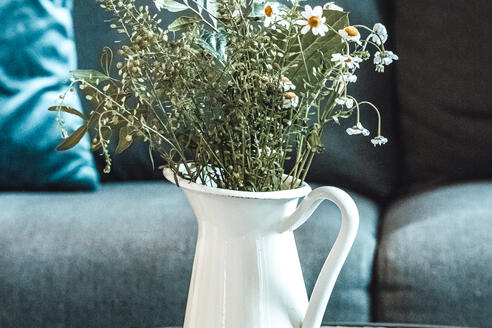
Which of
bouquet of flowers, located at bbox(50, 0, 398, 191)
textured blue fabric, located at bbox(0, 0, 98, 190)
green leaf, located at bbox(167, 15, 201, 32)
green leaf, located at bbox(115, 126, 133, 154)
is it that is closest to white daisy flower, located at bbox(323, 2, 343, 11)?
bouquet of flowers, located at bbox(50, 0, 398, 191)

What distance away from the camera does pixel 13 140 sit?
1.33 meters

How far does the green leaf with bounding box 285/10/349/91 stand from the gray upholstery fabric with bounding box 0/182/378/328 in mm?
581

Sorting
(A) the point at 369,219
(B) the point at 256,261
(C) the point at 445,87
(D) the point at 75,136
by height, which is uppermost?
(D) the point at 75,136

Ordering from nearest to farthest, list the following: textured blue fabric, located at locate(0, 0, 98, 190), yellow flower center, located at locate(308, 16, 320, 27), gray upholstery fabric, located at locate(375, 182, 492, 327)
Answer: yellow flower center, located at locate(308, 16, 320, 27), gray upholstery fabric, located at locate(375, 182, 492, 327), textured blue fabric, located at locate(0, 0, 98, 190)

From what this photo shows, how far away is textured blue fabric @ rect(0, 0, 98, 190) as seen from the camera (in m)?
1.33

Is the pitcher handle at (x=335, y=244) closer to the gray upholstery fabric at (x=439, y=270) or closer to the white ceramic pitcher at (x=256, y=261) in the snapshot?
the white ceramic pitcher at (x=256, y=261)

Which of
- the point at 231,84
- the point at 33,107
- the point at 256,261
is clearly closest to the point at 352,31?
the point at 231,84

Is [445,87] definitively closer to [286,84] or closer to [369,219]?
[369,219]

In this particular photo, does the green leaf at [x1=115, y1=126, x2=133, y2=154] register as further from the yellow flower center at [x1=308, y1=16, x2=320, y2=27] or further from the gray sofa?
the gray sofa

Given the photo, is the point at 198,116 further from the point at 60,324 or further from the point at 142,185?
the point at 142,185

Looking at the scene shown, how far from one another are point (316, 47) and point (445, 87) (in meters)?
0.95

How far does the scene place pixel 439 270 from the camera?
1.04m

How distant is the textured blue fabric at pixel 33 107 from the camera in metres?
1.33

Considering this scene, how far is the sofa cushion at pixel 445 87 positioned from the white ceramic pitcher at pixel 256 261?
98cm
